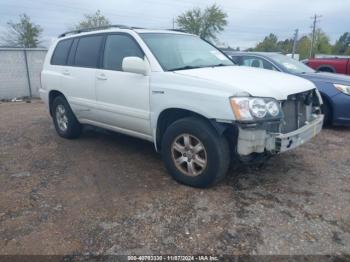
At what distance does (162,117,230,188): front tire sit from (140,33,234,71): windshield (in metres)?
0.80

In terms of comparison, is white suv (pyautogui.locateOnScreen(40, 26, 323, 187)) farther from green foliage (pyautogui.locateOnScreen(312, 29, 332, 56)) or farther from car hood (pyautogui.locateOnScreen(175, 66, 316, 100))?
green foliage (pyautogui.locateOnScreen(312, 29, 332, 56))

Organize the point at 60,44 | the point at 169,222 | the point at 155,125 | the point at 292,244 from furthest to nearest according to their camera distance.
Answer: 1. the point at 60,44
2. the point at 155,125
3. the point at 169,222
4. the point at 292,244

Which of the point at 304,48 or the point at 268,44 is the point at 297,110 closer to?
the point at 304,48

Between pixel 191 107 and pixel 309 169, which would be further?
pixel 309 169

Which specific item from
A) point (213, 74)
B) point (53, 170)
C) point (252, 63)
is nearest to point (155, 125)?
point (213, 74)

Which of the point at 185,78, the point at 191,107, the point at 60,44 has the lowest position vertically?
the point at 191,107

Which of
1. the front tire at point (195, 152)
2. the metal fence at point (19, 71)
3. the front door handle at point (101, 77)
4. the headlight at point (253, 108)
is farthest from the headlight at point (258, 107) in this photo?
the metal fence at point (19, 71)

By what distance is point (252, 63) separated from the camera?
7250 millimetres

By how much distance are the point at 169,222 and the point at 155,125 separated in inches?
51.4

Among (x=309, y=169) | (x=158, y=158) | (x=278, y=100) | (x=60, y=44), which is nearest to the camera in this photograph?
(x=278, y=100)

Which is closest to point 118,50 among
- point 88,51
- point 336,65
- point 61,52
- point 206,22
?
point 88,51

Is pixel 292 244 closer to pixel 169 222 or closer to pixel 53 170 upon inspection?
pixel 169 222

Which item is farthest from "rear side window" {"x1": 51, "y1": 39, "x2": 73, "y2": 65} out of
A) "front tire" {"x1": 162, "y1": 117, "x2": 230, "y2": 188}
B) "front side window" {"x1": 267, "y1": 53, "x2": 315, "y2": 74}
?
"front side window" {"x1": 267, "y1": 53, "x2": 315, "y2": 74}

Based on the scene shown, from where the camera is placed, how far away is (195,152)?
3.62 meters
